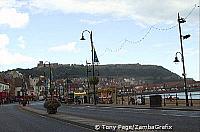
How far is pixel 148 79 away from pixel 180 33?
283 ft

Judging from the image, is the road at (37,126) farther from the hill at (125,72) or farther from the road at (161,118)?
the hill at (125,72)

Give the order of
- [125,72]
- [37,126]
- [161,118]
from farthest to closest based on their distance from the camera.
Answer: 1. [125,72]
2. [161,118]
3. [37,126]

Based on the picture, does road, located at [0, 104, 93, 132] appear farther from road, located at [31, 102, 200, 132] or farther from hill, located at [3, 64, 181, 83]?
hill, located at [3, 64, 181, 83]

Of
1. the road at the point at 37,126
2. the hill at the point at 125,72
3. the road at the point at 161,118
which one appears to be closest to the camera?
the road at the point at 161,118

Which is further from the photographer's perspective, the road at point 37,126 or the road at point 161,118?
the road at point 37,126

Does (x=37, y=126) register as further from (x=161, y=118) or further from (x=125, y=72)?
(x=125, y=72)

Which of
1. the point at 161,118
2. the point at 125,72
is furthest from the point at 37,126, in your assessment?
the point at 125,72

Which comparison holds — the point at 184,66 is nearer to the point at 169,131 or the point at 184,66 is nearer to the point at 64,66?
the point at 169,131

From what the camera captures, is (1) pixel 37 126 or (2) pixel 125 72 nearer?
(1) pixel 37 126

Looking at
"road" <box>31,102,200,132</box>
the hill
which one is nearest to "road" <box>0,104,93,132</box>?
"road" <box>31,102,200,132</box>

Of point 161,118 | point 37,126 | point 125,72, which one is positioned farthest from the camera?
point 125,72

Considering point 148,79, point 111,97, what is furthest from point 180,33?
point 148,79

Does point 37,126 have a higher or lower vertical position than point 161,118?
lower

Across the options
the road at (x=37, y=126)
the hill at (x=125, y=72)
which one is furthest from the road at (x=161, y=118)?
the hill at (x=125, y=72)
